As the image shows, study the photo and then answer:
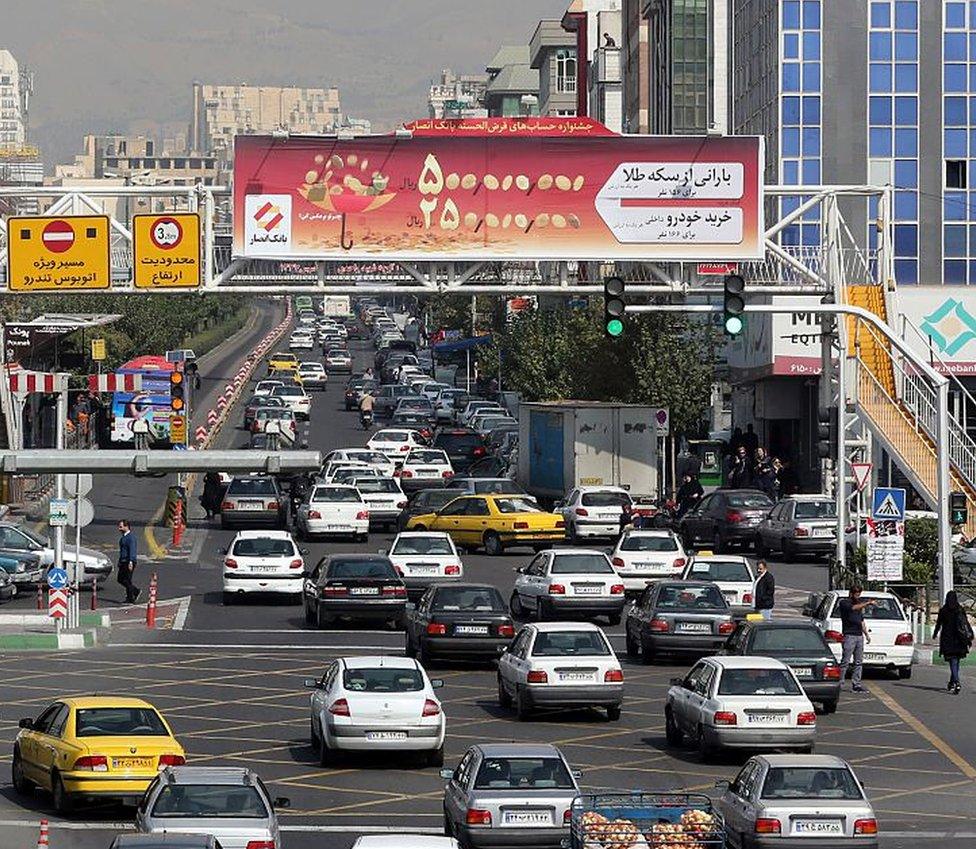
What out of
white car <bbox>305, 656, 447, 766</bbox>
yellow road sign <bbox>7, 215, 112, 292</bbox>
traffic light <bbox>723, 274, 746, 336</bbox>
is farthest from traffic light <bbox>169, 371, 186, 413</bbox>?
white car <bbox>305, 656, 447, 766</bbox>

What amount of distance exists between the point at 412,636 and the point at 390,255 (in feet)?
36.9

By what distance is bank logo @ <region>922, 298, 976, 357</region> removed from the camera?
69188 millimetres

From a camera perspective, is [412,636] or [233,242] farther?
[233,242]

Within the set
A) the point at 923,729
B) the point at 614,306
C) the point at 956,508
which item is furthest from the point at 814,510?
the point at 923,729

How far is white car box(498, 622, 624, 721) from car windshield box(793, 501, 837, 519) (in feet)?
73.3

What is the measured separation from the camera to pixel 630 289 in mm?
43156

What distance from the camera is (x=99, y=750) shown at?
2395cm

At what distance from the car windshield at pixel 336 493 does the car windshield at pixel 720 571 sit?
55.4 feet

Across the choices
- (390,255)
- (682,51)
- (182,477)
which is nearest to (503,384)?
(682,51)

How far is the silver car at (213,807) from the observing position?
19656 mm

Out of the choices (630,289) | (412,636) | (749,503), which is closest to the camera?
(412,636)

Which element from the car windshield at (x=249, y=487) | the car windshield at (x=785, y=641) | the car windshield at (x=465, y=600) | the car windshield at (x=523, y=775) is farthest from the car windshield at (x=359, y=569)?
the car windshield at (x=523, y=775)

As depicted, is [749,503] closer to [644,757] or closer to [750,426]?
[750,426]

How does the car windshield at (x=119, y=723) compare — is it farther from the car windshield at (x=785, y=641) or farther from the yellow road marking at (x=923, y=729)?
the car windshield at (x=785, y=641)
